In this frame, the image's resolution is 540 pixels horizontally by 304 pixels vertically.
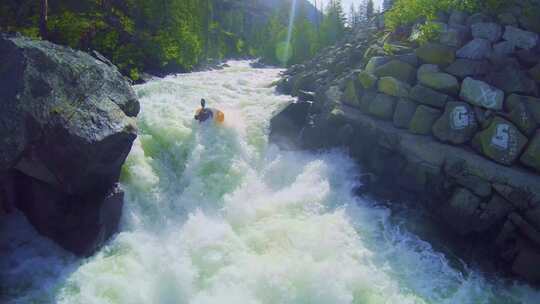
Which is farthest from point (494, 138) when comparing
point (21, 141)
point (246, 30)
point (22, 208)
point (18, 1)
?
point (246, 30)

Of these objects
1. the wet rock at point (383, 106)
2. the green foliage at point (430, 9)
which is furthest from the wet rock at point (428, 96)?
the green foliage at point (430, 9)

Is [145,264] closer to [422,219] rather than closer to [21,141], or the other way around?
[21,141]

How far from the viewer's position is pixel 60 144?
25.7 feet

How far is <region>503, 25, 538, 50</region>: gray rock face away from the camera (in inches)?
432

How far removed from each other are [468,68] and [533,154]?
3098 millimetres

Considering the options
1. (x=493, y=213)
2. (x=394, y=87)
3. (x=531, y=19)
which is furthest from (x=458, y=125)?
(x=531, y=19)

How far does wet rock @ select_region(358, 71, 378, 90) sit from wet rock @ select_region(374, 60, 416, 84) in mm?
269

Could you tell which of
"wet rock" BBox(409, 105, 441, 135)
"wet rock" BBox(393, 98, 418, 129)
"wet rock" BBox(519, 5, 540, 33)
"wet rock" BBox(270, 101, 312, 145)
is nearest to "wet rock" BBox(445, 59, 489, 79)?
"wet rock" BBox(409, 105, 441, 135)

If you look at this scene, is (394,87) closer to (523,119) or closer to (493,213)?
(523,119)

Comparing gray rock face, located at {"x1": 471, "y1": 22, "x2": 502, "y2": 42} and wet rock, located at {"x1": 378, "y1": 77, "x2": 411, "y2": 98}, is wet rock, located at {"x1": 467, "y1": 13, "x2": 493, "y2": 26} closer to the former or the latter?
gray rock face, located at {"x1": 471, "y1": 22, "x2": 502, "y2": 42}

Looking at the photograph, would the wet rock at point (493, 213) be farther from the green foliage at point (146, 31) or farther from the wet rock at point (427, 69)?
the green foliage at point (146, 31)

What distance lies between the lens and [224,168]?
11.6m

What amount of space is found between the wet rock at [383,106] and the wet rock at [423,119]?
96cm

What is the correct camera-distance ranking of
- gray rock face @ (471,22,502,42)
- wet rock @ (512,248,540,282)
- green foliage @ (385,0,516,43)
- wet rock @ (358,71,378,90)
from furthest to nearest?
wet rock @ (358,71,378,90)
green foliage @ (385,0,516,43)
gray rock face @ (471,22,502,42)
wet rock @ (512,248,540,282)
